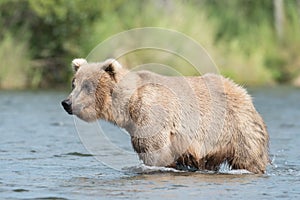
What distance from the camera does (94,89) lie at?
10.3 m

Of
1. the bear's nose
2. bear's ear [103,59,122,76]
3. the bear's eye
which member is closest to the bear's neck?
bear's ear [103,59,122,76]

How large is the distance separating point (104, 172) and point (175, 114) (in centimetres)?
133

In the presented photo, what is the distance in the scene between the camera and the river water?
946cm

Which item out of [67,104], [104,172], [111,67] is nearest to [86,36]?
[104,172]

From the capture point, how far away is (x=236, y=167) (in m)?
10.8

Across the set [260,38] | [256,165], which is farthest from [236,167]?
[260,38]

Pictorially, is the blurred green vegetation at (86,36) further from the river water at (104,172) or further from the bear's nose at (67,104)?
the bear's nose at (67,104)

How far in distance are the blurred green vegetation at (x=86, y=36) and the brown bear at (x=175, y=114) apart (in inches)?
753

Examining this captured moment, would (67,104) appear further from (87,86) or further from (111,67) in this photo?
(111,67)

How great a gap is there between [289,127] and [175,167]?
727 cm

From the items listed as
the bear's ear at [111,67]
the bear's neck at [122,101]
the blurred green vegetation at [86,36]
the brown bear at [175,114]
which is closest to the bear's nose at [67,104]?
the brown bear at [175,114]

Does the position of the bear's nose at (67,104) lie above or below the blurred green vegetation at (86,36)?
below

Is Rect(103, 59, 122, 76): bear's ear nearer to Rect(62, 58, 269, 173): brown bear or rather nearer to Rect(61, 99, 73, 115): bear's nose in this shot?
Rect(62, 58, 269, 173): brown bear

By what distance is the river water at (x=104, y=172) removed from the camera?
9.46 metres
